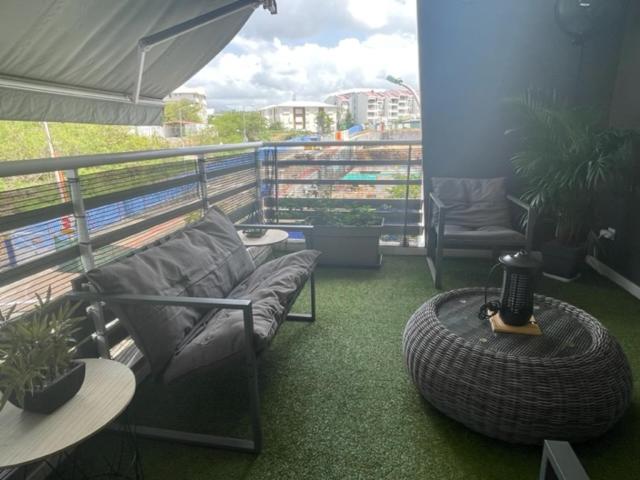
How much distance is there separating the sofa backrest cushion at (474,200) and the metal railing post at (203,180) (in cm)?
179

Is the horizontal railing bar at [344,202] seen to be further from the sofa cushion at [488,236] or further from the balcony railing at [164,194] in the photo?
the sofa cushion at [488,236]

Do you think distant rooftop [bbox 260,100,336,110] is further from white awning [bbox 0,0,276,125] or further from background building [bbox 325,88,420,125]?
white awning [bbox 0,0,276,125]

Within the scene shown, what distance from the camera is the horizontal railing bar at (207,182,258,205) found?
117 inches

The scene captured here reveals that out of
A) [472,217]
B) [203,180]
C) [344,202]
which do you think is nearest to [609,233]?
[472,217]

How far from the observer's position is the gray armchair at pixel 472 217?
289cm

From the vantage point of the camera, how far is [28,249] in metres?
1.44

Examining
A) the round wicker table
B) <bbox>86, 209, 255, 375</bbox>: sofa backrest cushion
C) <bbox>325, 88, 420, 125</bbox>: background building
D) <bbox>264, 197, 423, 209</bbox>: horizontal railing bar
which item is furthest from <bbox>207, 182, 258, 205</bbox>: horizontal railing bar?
the round wicker table

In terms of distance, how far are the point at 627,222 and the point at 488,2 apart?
194 centimetres

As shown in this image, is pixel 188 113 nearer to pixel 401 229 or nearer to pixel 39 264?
pixel 401 229

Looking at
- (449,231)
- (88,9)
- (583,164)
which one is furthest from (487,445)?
(88,9)

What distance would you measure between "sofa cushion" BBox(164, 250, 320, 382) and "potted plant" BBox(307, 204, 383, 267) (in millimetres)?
1160

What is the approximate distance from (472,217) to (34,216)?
9.69 ft

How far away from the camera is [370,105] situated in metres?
3.85

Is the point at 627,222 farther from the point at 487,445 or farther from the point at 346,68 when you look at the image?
the point at 346,68
